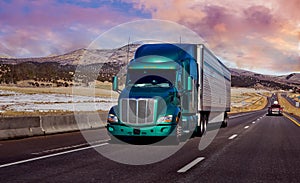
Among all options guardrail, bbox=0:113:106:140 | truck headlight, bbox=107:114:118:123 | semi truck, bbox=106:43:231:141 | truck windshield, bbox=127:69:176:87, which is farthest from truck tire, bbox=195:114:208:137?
guardrail, bbox=0:113:106:140

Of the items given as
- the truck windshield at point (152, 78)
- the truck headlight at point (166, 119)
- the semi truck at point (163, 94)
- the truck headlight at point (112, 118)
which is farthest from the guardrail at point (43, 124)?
the truck headlight at point (166, 119)

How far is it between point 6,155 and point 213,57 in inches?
472

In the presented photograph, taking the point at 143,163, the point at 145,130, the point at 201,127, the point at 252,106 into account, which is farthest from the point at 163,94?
the point at 252,106

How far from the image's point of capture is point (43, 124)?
674 inches

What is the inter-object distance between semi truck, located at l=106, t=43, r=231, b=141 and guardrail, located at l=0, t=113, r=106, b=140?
3.81 m

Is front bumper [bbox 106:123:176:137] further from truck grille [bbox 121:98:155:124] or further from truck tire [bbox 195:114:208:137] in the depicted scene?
truck tire [bbox 195:114:208:137]

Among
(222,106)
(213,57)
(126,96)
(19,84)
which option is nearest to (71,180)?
(126,96)

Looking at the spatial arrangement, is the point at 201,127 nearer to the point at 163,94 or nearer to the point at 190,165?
the point at 163,94

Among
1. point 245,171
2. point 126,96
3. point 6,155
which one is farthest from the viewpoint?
point 126,96

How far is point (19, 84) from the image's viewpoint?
297ft

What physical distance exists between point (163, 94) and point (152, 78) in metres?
1.11

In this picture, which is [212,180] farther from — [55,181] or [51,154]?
[51,154]

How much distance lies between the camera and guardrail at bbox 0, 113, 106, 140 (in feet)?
49.4

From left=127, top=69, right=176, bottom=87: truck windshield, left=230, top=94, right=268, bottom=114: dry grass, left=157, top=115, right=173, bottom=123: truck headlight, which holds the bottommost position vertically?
left=230, top=94, right=268, bottom=114: dry grass
